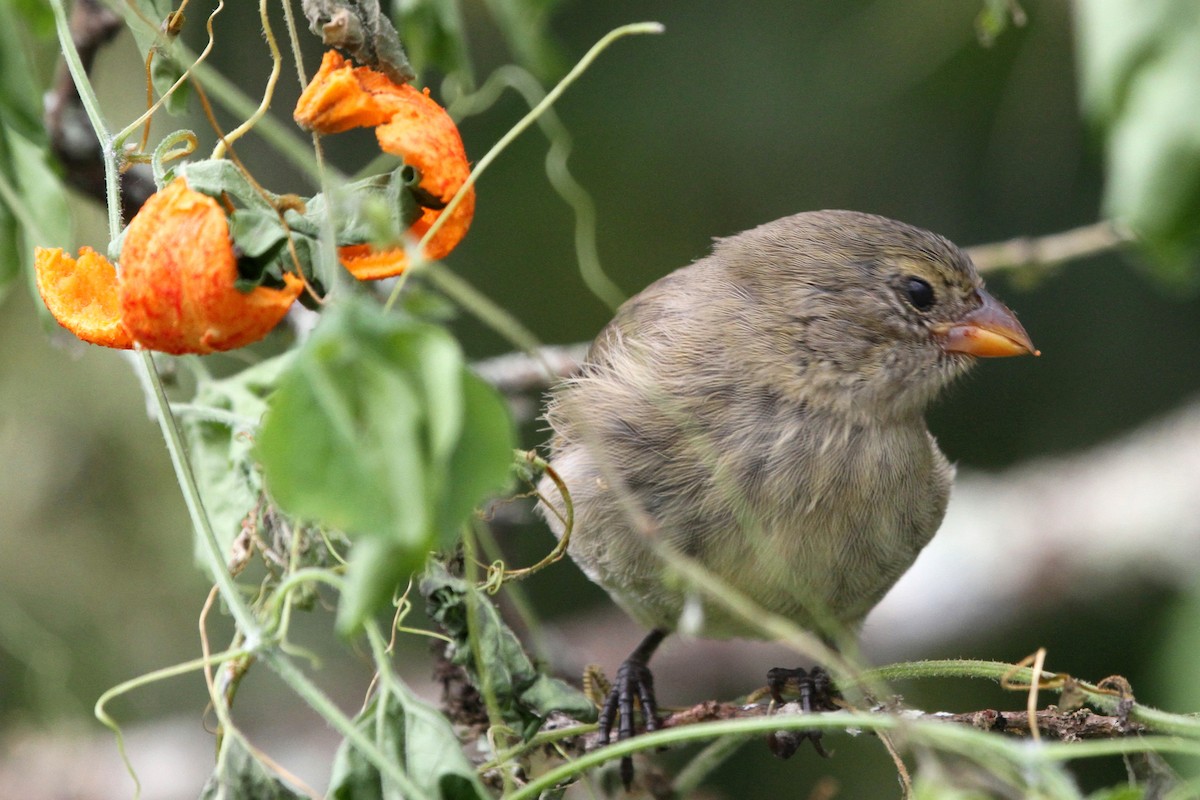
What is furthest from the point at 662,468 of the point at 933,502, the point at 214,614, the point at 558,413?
the point at 214,614

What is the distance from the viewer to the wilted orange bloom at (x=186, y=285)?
65.6 inches

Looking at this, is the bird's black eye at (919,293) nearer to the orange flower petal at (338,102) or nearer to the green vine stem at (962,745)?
the green vine stem at (962,745)

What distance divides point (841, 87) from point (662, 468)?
3094mm

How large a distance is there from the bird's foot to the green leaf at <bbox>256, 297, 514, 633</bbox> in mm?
1613

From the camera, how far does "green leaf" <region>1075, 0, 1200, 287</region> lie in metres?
1.76

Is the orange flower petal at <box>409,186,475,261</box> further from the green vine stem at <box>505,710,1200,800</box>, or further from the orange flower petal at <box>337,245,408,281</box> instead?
the green vine stem at <box>505,710,1200,800</box>

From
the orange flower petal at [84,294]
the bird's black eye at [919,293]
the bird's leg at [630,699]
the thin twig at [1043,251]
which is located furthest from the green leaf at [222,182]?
the thin twig at [1043,251]

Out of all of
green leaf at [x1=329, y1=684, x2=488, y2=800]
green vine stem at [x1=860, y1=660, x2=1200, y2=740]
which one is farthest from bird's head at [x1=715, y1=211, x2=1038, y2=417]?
green leaf at [x1=329, y1=684, x2=488, y2=800]

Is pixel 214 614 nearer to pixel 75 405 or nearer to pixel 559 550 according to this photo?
pixel 75 405

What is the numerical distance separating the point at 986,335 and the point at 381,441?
2.40m

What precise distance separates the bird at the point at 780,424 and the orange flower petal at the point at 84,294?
3.77ft

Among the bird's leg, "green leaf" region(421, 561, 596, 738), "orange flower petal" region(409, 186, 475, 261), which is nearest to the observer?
"orange flower petal" region(409, 186, 475, 261)

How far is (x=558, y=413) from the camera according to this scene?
353cm

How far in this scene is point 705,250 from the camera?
5.96 m
